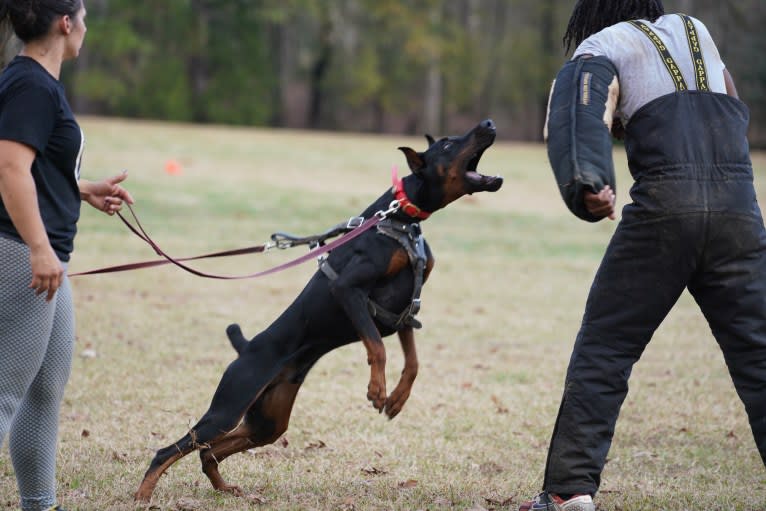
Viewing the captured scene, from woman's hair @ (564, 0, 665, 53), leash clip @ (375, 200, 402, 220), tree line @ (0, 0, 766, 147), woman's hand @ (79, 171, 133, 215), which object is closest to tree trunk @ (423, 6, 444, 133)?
tree line @ (0, 0, 766, 147)

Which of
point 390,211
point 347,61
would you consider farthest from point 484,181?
point 347,61

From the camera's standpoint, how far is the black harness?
4.43m

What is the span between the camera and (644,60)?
147 inches

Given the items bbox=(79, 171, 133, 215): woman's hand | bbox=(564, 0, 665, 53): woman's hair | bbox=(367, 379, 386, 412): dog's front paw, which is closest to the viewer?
bbox=(564, 0, 665, 53): woman's hair

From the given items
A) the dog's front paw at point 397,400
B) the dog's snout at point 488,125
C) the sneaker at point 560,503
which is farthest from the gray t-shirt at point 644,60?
the dog's front paw at point 397,400

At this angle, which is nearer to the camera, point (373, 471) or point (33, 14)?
point (33, 14)

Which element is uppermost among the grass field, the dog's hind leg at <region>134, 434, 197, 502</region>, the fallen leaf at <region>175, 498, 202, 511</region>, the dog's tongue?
the dog's tongue

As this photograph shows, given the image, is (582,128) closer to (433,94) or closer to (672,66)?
(672,66)

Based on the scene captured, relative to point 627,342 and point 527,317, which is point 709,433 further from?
point 527,317

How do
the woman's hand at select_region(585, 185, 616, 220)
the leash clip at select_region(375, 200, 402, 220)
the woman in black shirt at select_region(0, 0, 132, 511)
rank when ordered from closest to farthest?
1. the woman in black shirt at select_region(0, 0, 132, 511)
2. the woman's hand at select_region(585, 185, 616, 220)
3. the leash clip at select_region(375, 200, 402, 220)

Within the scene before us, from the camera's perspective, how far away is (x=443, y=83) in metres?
44.7

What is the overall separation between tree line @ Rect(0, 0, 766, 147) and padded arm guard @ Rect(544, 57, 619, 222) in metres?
34.7

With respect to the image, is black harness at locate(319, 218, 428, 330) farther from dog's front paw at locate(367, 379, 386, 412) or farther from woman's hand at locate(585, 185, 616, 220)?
woman's hand at locate(585, 185, 616, 220)

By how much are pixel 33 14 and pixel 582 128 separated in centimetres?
193
